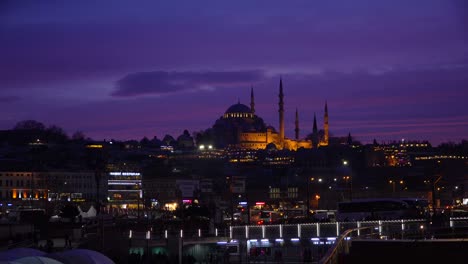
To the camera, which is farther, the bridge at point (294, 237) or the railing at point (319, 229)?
the railing at point (319, 229)

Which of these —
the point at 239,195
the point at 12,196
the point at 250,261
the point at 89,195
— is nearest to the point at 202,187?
the point at 239,195

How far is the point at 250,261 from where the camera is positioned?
129 feet

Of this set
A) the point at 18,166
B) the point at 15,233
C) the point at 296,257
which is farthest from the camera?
the point at 18,166

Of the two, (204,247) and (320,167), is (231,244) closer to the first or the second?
(204,247)

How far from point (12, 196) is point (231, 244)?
77.2 metres

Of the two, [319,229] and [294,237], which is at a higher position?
[319,229]

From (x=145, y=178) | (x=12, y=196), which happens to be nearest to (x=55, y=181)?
(x=12, y=196)

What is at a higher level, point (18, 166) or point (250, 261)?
point (18, 166)

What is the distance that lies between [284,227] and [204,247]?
5473 mm

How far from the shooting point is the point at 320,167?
611ft

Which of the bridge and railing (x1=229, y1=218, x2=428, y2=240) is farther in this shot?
railing (x1=229, y1=218, x2=428, y2=240)

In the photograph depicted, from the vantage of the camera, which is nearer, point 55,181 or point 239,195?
point 55,181

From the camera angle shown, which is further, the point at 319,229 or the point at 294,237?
the point at 294,237

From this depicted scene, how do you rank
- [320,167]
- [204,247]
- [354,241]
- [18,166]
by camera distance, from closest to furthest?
1. [354,241]
2. [204,247]
3. [18,166]
4. [320,167]
